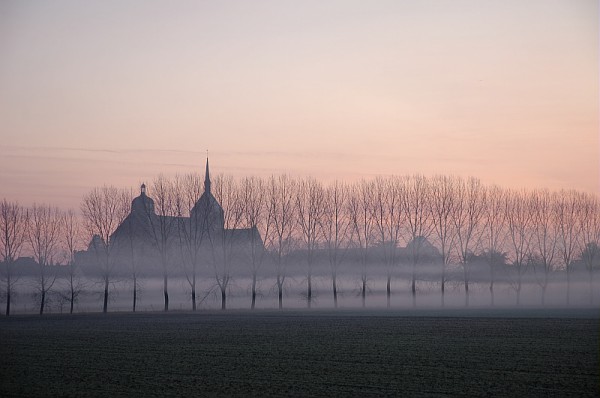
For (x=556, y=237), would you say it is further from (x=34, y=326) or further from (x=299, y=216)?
(x=34, y=326)

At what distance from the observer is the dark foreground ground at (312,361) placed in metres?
22.9

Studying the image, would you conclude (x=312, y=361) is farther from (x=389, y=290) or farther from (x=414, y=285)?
(x=414, y=285)

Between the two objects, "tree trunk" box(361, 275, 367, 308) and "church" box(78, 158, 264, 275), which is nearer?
"church" box(78, 158, 264, 275)

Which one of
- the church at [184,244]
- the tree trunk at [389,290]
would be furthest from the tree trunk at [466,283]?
the church at [184,244]

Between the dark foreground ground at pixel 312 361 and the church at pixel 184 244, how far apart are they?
3417 cm

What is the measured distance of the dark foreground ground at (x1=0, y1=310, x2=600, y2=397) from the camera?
22.9 m

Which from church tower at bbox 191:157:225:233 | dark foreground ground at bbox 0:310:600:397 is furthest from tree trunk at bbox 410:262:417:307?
dark foreground ground at bbox 0:310:600:397

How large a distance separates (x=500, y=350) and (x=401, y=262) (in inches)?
2142

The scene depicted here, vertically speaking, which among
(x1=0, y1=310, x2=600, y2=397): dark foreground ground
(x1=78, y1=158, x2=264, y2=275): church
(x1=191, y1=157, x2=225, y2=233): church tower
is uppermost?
(x1=191, y1=157, x2=225, y2=233): church tower

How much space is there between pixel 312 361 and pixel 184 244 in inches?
2161

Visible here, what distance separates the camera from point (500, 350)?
3125 cm

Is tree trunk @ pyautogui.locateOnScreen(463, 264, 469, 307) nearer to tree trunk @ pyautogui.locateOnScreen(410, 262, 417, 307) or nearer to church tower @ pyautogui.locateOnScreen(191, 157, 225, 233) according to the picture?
tree trunk @ pyautogui.locateOnScreen(410, 262, 417, 307)

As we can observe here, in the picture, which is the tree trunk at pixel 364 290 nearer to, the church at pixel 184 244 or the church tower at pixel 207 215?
the church at pixel 184 244

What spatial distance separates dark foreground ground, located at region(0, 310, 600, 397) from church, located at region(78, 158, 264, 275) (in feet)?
112
